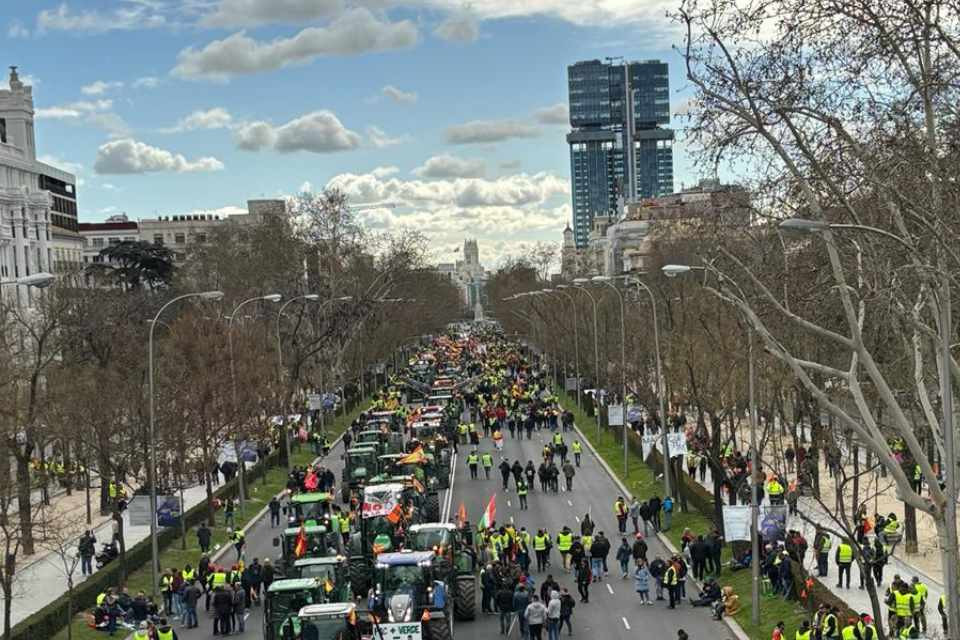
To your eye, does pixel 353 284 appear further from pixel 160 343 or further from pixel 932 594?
pixel 932 594

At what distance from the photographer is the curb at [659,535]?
28.8 meters

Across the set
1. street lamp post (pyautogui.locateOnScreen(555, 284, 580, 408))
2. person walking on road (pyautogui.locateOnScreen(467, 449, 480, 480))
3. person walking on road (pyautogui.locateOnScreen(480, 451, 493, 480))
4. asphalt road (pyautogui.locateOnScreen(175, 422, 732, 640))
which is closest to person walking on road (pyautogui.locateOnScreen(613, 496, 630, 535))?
asphalt road (pyautogui.locateOnScreen(175, 422, 732, 640))

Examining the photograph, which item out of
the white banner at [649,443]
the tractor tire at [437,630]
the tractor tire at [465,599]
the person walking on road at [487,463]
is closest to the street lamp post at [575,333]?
the person walking on road at [487,463]

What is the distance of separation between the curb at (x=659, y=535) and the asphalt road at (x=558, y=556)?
0.24 metres

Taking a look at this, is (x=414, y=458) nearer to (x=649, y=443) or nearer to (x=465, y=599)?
(x=649, y=443)

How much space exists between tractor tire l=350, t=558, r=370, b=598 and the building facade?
45064 millimetres

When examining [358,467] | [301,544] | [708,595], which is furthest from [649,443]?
[301,544]

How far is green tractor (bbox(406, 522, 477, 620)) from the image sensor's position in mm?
30406

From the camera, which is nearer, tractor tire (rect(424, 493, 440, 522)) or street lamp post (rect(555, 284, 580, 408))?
tractor tire (rect(424, 493, 440, 522))

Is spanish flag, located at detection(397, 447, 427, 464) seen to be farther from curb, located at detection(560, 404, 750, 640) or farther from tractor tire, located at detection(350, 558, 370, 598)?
tractor tire, located at detection(350, 558, 370, 598)

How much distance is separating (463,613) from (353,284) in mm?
66663

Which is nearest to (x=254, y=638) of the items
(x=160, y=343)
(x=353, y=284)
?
(x=160, y=343)

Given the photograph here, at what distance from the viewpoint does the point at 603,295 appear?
312ft

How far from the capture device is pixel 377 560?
28.4 meters
